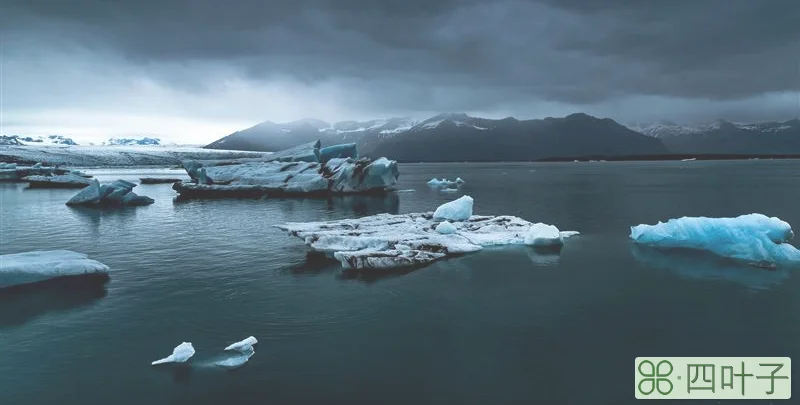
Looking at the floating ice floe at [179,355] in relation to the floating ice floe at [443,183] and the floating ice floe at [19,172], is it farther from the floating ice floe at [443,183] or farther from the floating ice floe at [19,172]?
the floating ice floe at [19,172]

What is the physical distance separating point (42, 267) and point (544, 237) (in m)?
20.2

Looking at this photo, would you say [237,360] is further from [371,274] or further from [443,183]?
[443,183]

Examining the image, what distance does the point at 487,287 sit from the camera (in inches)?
614

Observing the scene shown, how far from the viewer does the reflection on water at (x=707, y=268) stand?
16.2 metres

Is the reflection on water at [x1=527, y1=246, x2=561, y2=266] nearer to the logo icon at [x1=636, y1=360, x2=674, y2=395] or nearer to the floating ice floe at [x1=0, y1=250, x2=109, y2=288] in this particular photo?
the logo icon at [x1=636, y1=360, x2=674, y2=395]

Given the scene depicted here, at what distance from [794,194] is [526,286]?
48085mm

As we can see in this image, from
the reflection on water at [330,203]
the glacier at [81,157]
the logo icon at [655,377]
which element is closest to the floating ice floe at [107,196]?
the reflection on water at [330,203]

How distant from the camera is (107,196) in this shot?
147 ft

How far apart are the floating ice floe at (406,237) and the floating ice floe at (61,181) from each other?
196 ft

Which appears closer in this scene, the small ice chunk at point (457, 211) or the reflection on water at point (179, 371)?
the reflection on water at point (179, 371)

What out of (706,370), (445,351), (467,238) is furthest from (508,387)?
(467,238)

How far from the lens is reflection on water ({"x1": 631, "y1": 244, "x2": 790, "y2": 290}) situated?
16.2m

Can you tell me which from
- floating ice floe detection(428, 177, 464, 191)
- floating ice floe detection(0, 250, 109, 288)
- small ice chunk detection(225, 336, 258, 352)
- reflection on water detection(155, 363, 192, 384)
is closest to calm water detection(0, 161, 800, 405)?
reflection on water detection(155, 363, 192, 384)

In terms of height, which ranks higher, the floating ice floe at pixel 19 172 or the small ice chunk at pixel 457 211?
the floating ice floe at pixel 19 172
